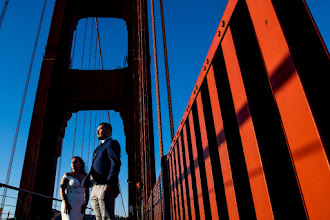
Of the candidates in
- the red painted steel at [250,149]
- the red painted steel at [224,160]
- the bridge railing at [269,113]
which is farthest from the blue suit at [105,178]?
the red painted steel at [250,149]

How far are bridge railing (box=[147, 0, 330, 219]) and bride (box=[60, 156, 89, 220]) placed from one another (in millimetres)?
2309

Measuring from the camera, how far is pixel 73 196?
278 centimetres

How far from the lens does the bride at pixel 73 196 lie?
8.79 feet

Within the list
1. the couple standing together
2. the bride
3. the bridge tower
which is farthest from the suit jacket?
the bridge tower

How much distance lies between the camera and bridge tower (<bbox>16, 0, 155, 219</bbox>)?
4.34 m

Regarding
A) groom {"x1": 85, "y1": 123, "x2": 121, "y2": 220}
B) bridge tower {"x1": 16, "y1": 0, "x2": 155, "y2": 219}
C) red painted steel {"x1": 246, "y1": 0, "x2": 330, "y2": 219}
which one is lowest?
red painted steel {"x1": 246, "y1": 0, "x2": 330, "y2": 219}

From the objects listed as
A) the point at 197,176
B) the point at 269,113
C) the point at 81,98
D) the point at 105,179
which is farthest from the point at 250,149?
the point at 81,98

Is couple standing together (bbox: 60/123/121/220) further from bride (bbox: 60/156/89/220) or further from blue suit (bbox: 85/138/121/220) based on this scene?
bride (bbox: 60/156/89/220)

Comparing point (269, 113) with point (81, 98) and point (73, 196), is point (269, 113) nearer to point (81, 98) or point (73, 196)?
point (73, 196)

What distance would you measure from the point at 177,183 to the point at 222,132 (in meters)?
0.93

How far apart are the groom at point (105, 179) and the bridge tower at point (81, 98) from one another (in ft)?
6.18

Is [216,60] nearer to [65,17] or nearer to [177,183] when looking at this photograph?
[177,183]

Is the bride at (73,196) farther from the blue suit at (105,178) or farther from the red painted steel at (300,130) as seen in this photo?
the red painted steel at (300,130)

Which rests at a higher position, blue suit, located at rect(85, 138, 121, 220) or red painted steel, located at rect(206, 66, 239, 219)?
blue suit, located at rect(85, 138, 121, 220)
